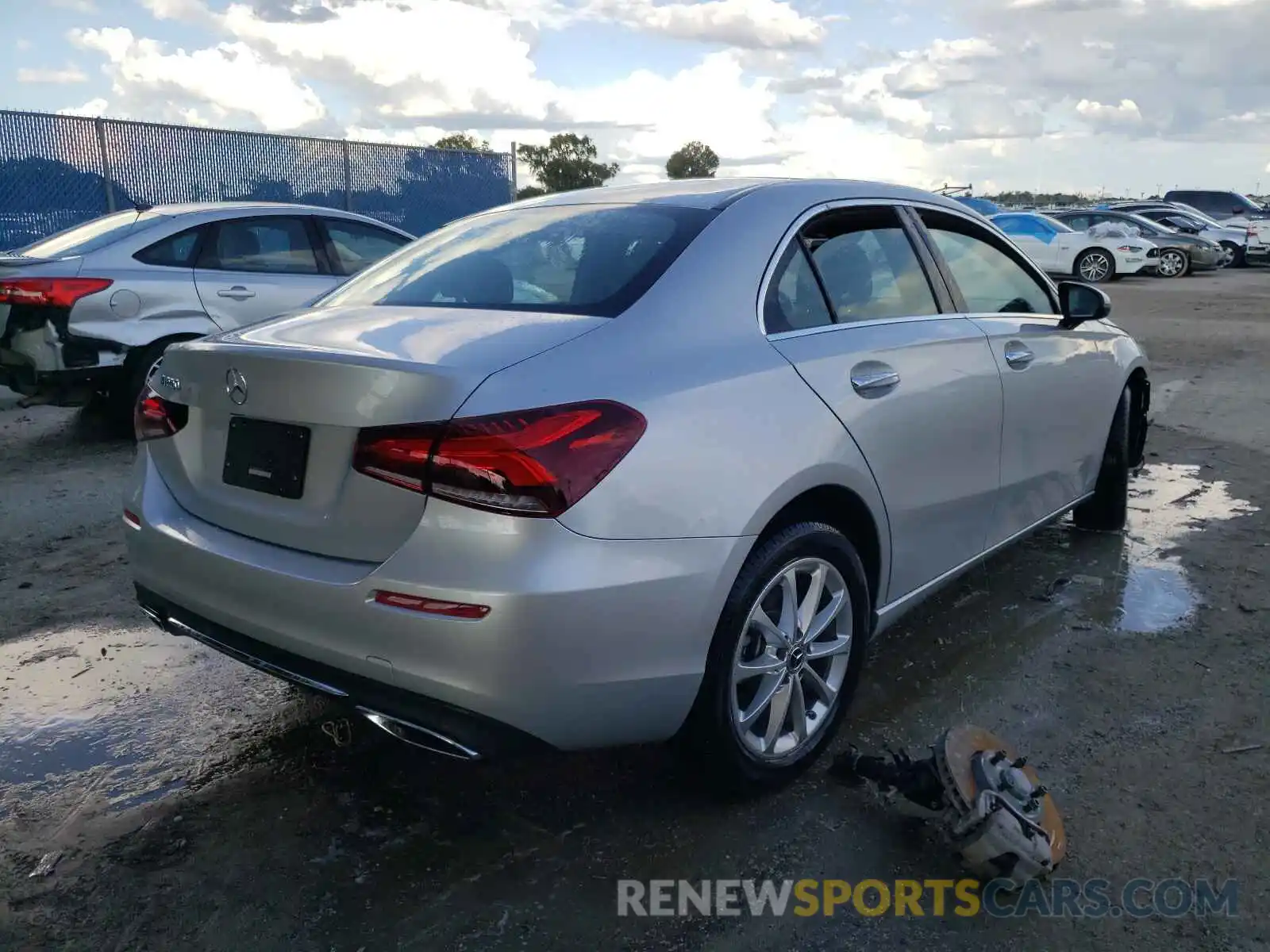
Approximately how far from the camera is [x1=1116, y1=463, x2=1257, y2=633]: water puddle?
4227 millimetres

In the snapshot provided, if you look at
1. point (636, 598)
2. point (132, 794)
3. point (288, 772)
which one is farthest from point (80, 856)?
point (636, 598)

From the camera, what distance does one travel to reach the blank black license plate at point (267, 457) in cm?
246

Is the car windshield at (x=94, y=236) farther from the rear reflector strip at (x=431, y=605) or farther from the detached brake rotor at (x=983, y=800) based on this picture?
the detached brake rotor at (x=983, y=800)

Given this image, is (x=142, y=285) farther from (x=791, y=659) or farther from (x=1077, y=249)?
(x=1077, y=249)

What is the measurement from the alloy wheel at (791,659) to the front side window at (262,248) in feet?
18.0

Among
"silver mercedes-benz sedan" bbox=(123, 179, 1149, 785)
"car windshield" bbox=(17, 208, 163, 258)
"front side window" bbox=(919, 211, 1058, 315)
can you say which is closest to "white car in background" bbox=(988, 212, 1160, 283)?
"car windshield" bbox=(17, 208, 163, 258)

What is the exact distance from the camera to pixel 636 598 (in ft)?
7.54

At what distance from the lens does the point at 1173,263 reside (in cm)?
2506

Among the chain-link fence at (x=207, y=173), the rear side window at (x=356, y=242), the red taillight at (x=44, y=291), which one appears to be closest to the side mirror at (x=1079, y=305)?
the rear side window at (x=356, y=242)

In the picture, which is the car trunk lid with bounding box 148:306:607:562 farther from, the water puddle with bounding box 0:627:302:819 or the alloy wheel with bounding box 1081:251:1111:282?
the alloy wheel with bounding box 1081:251:1111:282

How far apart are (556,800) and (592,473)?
109 cm

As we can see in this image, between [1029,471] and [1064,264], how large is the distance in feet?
71.2

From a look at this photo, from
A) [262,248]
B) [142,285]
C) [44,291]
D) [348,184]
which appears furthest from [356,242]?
[348,184]

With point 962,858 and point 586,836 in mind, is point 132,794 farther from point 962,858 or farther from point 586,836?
point 962,858
